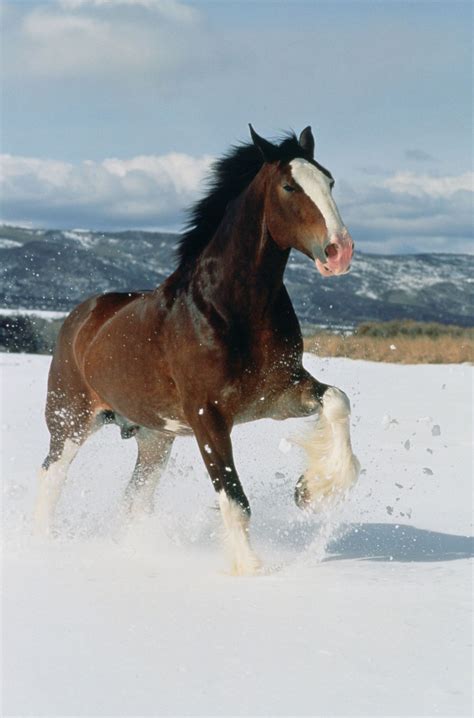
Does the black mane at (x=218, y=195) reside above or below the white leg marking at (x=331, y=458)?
above

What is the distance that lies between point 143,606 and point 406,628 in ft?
4.04

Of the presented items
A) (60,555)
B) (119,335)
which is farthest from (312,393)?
(60,555)

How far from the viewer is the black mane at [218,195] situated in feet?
18.6

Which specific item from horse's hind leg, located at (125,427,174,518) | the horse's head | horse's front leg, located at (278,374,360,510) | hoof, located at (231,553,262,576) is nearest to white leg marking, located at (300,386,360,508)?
horse's front leg, located at (278,374,360,510)

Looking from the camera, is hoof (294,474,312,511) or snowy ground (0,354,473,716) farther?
hoof (294,474,312,511)

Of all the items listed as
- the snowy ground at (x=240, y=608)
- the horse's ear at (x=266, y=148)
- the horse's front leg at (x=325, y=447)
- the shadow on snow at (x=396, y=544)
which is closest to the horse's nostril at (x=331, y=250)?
the horse's ear at (x=266, y=148)

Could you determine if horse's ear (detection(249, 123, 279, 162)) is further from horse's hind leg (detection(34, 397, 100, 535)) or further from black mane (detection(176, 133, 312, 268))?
horse's hind leg (detection(34, 397, 100, 535))

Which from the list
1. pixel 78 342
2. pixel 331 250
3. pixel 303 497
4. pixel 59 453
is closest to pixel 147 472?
pixel 59 453

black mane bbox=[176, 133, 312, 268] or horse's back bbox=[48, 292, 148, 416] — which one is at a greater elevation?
black mane bbox=[176, 133, 312, 268]

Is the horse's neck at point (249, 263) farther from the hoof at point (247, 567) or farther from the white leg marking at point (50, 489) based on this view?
the white leg marking at point (50, 489)

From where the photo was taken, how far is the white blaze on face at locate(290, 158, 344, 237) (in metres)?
4.71

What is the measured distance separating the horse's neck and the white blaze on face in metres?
0.38

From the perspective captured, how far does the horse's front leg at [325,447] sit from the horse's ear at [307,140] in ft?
4.21

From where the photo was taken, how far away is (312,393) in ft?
17.9
